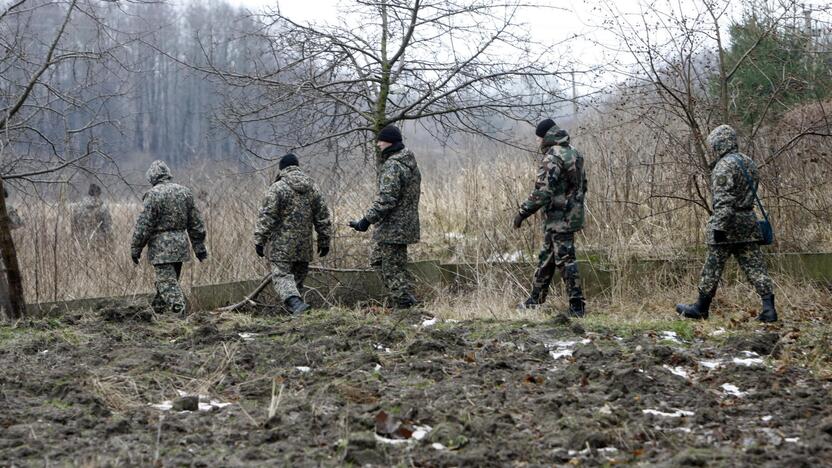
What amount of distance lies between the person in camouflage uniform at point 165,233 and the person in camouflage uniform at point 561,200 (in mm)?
3429

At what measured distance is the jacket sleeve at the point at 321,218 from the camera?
377 inches

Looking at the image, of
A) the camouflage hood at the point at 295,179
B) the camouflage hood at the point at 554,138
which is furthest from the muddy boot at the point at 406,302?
the camouflage hood at the point at 554,138

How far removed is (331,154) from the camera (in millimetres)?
11539

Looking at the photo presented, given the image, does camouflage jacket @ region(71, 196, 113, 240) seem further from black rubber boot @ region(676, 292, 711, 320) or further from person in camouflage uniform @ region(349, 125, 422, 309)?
black rubber boot @ region(676, 292, 711, 320)

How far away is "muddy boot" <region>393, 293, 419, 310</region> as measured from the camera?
955cm

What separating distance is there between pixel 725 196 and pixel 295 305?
411 centimetres

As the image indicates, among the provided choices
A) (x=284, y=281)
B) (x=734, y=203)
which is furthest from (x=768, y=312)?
(x=284, y=281)

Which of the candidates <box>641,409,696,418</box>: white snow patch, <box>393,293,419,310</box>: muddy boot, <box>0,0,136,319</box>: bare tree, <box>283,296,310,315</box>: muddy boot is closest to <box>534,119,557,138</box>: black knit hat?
<box>393,293,419,310</box>: muddy boot

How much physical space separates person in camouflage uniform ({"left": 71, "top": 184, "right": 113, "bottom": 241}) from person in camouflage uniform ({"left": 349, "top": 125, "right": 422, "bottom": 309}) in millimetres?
4368

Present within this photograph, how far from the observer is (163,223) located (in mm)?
9547

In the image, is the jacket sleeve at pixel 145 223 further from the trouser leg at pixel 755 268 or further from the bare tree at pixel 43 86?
the trouser leg at pixel 755 268

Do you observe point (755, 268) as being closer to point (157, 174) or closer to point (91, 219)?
point (157, 174)

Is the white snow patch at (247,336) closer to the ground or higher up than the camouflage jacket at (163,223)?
closer to the ground

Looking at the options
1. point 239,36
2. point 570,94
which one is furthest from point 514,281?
point 239,36
